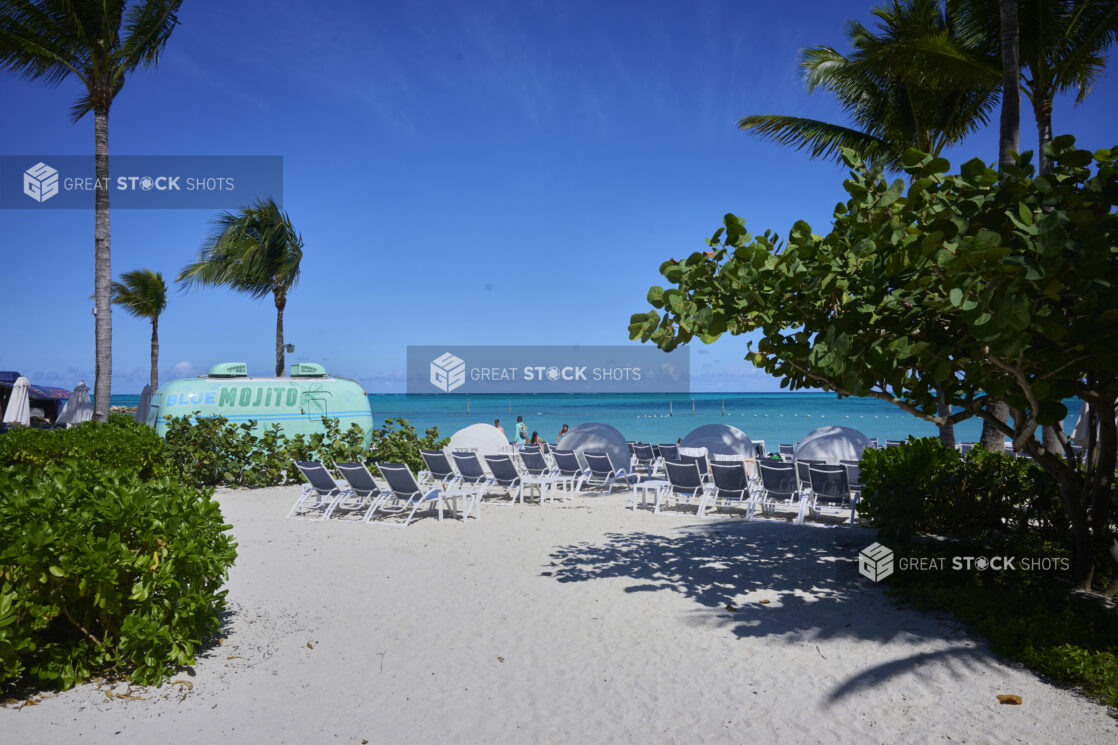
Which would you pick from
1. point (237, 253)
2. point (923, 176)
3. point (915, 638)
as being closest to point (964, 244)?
point (923, 176)

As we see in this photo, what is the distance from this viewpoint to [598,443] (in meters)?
13.6

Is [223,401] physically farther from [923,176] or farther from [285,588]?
[923,176]

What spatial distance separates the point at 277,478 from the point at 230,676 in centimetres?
908

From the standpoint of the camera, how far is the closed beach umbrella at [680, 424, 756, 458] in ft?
41.9

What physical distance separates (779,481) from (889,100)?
8140mm

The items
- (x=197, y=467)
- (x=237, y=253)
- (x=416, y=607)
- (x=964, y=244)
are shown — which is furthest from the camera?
(x=237, y=253)

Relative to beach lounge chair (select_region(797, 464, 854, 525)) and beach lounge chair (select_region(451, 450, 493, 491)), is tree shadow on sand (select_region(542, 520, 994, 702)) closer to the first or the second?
beach lounge chair (select_region(797, 464, 854, 525))

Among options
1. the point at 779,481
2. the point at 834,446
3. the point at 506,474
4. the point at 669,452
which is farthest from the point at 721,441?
the point at 506,474

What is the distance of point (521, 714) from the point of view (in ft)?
11.2

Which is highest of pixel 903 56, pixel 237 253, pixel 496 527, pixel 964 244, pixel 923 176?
pixel 903 56

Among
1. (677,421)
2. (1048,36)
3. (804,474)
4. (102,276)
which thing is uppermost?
(1048,36)

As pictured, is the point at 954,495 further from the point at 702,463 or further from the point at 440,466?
the point at 440,466

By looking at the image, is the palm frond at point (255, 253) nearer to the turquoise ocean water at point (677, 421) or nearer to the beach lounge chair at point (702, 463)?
the beach lounge chair at point (702, 463)

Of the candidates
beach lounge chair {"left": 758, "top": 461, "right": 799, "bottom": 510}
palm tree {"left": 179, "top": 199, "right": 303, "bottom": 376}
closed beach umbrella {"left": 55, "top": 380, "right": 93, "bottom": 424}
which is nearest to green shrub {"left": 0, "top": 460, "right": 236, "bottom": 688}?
beach lounge chair {"left": 758, "top": 461, "right": 799, "bottom": 510}
